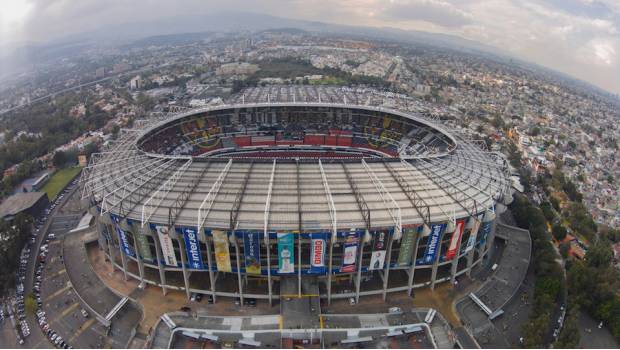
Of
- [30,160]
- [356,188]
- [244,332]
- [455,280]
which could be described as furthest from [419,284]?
[30,160]

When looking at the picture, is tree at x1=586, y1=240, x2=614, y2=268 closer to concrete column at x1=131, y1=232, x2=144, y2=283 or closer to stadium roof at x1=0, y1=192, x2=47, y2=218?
concrete column at x1=131, y1=232, x2=144, y2=283

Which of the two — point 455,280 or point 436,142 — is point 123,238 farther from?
point 436,142

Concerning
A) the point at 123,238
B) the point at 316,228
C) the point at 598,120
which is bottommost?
the point at 598,120

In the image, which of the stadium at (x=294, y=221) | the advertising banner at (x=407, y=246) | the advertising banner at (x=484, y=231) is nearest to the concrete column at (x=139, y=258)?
the stadium at (x=294, y=221)

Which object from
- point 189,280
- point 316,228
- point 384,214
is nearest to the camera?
point 316,228

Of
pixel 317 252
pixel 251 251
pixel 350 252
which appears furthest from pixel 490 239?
pixel 251 251

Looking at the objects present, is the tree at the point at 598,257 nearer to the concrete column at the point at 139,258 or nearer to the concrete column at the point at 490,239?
the concrete column at the point at 490,239
